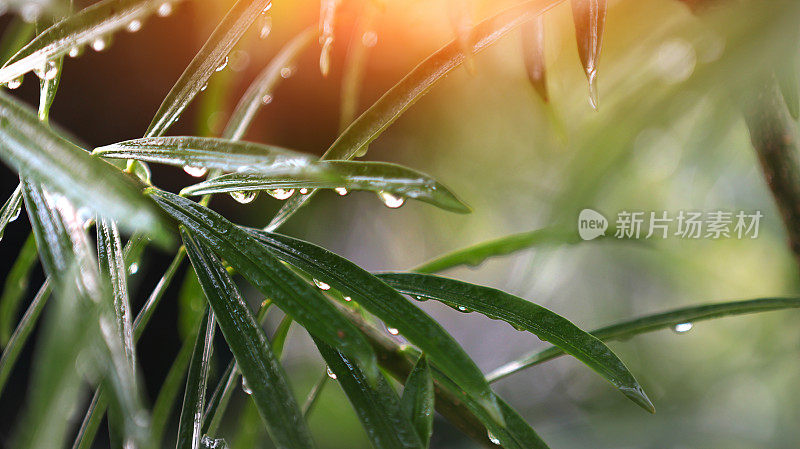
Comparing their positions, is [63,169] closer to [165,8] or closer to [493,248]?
[165,8]


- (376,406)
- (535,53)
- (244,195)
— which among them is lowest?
(376,406)

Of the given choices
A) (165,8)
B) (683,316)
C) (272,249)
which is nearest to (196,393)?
(272,249)

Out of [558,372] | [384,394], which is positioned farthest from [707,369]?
[384,394]

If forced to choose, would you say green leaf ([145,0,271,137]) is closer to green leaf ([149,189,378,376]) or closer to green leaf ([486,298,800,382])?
green leaf ([149,189,378,376])

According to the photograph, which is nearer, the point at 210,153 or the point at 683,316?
the point at 210,153

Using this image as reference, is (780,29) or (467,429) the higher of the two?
(780,29)

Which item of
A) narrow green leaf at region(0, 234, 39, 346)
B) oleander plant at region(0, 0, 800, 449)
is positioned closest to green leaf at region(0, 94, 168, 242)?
oleander plant at region(0, 0, 800, 449)

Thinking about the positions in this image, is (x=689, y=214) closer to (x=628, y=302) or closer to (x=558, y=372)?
(x=628, y=302)
